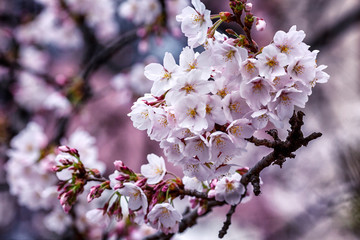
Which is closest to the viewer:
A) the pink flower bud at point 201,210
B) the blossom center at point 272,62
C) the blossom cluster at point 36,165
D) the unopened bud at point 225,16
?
the blossom center at point 272,62

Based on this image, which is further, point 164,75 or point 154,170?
point 154,170

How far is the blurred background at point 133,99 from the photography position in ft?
7.98

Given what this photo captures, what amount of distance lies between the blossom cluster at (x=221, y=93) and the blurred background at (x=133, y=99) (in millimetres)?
764

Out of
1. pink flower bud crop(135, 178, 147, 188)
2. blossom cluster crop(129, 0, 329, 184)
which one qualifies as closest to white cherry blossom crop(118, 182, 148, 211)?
pink flower bud crop(135, 178, 147, 188)

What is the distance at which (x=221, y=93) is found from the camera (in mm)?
868

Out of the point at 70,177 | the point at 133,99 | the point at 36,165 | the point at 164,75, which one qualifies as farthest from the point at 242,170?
the point at 133,99

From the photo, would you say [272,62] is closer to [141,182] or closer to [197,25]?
[197,25]

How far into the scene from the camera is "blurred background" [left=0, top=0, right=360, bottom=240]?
243cm

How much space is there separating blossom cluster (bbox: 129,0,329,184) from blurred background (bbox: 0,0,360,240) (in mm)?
764

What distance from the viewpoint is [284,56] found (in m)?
0.83

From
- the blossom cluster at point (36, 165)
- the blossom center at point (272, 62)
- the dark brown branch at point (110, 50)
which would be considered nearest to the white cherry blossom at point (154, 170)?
the blossom center at point (272, 62)

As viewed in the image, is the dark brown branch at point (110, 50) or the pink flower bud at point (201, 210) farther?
the dark brown branch at point (110, 50)

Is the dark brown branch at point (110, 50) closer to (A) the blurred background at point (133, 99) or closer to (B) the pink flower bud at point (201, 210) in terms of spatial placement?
(A) the blurred background at point (133, 99)

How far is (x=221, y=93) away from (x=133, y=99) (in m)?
2.47
